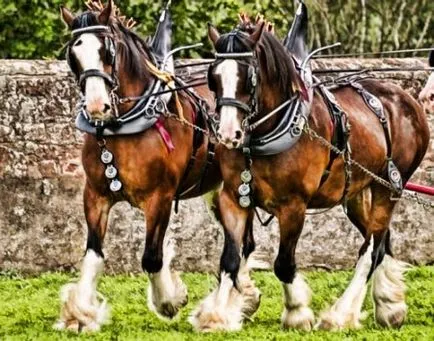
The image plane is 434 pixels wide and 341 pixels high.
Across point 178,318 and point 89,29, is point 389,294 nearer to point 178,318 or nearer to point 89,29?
point 178,318

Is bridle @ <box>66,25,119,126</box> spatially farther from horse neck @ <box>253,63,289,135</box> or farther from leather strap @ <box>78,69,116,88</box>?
horse neck @ <box>253,63,289,135</box>

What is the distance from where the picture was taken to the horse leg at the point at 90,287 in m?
11.5

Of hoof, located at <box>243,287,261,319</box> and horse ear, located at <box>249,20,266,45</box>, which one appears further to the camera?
hoof, located at <box>243,287,261,319</box>

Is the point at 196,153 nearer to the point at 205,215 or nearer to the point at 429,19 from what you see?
the point at 205,215

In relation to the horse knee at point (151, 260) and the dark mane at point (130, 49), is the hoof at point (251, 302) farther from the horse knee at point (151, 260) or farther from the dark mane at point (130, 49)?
the dark mane at point (130, 49)

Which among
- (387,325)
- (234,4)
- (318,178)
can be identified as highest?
(234,4)

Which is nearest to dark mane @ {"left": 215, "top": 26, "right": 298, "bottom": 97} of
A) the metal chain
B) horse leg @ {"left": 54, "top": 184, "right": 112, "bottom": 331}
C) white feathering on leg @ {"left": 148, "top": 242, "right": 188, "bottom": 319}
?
the metal chain

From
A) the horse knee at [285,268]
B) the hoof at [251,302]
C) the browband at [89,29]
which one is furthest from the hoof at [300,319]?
the browband at [89,29]

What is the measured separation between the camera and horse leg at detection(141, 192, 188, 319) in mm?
11641

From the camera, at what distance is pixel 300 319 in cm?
1143

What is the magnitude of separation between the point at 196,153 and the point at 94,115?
132 cm

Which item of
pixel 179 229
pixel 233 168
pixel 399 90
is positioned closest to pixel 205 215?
pixel 179 229

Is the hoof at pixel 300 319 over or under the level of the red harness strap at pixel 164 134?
under

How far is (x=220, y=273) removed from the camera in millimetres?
11391
